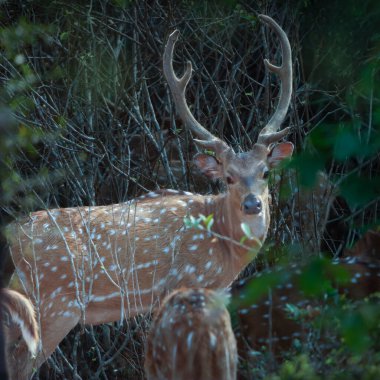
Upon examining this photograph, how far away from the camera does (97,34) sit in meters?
8.05

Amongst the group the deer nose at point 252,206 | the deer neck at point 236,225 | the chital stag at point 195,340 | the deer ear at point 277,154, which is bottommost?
the deer neck at point 236,225

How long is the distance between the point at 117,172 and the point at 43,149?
85cm

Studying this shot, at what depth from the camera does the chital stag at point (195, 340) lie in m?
3.73

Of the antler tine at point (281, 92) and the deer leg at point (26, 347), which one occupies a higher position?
the antler tine at point (281, 92)

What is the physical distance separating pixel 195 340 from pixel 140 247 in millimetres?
2491

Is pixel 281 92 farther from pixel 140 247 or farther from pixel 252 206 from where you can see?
pixel 140 247

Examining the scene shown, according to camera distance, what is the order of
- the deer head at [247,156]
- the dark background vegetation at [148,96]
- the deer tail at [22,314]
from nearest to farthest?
the deer tail at [22,314] < the deer head at [247,156] < the dark background vegetation at [148,96]

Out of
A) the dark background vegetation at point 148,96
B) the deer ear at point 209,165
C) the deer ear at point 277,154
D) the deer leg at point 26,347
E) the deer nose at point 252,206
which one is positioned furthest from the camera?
the dark background vegetation at point 148,96

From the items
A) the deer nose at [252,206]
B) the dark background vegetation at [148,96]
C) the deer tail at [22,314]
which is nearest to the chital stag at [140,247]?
the deer nose at [252,206]

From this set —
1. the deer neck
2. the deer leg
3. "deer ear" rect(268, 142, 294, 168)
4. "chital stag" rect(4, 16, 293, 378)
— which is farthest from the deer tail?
"deer ear" rect(268, 142, 294, 168)

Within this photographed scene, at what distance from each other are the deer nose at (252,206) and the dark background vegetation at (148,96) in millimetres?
540

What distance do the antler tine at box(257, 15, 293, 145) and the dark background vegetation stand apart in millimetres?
358

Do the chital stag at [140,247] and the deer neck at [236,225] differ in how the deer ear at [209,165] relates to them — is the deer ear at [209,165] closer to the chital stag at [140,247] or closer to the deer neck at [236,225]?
the chital stag at [140,247]

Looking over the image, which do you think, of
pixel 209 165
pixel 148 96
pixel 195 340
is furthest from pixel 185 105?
pixel 195 340
